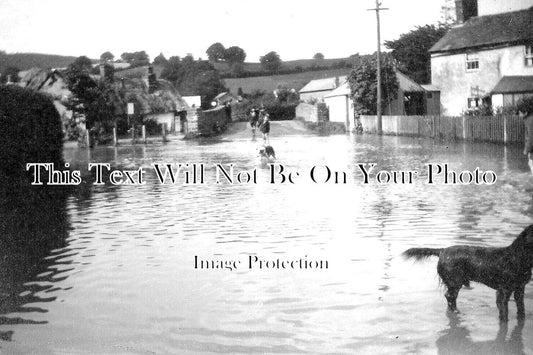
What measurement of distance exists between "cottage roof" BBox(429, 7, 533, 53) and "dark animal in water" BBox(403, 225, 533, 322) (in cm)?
1989

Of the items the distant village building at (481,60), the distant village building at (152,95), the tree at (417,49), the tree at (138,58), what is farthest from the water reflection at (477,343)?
the distant village building at (152,95)

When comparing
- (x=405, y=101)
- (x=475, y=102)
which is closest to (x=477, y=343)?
(x=475, y=102)

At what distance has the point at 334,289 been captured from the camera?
662 centimetres

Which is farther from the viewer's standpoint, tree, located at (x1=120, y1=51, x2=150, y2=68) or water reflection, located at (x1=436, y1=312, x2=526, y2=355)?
tree, located at (x1=120, y1=51, x2=150, y2=68)

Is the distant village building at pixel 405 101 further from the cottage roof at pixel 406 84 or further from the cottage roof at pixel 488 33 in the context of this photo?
the cottage roof at pixel 488 33

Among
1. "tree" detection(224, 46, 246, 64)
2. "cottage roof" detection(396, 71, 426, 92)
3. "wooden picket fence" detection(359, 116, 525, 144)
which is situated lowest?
"wooden picket fence" detection(359, 116, 525, 144)

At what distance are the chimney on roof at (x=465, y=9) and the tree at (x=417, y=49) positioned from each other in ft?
3.13

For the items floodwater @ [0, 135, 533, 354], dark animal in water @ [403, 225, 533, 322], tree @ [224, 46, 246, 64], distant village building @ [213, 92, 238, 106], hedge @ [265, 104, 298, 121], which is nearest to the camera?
floodwater @ [0, 135, 533, 354]

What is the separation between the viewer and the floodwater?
5.33m

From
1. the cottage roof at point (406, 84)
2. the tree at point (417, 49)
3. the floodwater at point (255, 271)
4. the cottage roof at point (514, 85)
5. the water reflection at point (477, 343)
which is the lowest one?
the water reflection at point (477, 343)

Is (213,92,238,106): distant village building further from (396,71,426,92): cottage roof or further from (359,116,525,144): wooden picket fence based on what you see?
(359,116,525,144): wooden picket fence

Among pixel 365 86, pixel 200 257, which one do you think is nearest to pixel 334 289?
pixel 200 257

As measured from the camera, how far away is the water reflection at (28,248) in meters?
6.53

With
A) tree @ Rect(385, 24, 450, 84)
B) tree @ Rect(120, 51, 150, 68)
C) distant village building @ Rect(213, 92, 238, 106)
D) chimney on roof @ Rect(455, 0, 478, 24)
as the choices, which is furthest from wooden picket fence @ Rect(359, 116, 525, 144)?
tree @ Rect(120, 51, 150, 68)
